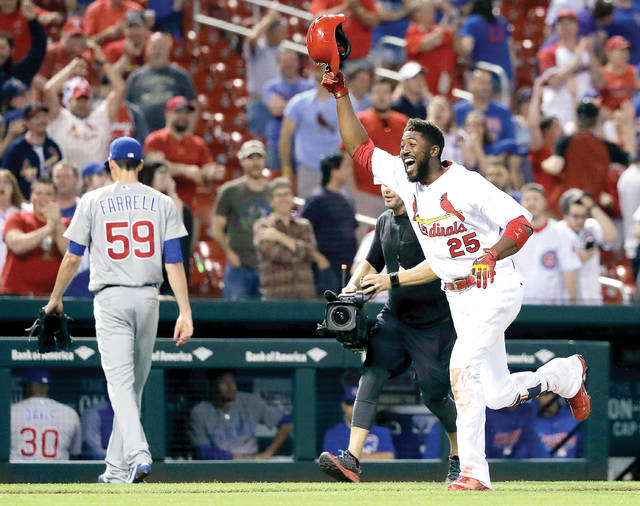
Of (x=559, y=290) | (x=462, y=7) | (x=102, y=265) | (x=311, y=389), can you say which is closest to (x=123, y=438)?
(x=102, y=265)

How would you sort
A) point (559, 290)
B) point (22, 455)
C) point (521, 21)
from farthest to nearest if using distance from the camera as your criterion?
point (521, 21) < point (559, 290) < point (22, 455)

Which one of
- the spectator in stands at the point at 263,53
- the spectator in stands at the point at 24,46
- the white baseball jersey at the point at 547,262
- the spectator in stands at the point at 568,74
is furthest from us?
the spectator in stands at the point at 568,74

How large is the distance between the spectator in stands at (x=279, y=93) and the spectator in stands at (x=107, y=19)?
5.28 ft

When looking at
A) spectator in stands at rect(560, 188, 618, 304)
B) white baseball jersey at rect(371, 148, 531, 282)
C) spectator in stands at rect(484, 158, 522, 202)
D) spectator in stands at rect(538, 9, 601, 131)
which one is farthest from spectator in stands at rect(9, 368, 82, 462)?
spectator in stands at rect(538, 9, 601, 131)

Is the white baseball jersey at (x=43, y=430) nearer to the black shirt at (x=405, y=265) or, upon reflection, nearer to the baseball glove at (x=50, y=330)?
the baseball glove at (x=50, y=330)

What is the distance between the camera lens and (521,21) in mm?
16656

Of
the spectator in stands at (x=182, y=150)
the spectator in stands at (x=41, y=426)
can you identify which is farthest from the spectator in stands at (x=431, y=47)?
the spectator in stands at (x=41, y=426)

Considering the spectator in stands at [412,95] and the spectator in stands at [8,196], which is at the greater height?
the spectator in stands at [412,95]

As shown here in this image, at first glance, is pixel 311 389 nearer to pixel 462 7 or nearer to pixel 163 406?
pixel 163 406

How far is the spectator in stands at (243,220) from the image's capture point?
9805mm

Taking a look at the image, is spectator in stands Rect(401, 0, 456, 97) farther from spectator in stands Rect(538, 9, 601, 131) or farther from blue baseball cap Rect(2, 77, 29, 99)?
blue baseball cap Rect(2, 77, 29, 99)

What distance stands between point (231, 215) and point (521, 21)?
7.77 metres

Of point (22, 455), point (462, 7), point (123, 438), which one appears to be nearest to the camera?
point (123, 438)

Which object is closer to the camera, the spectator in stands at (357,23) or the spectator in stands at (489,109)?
the spectator in stands at (489,109)
